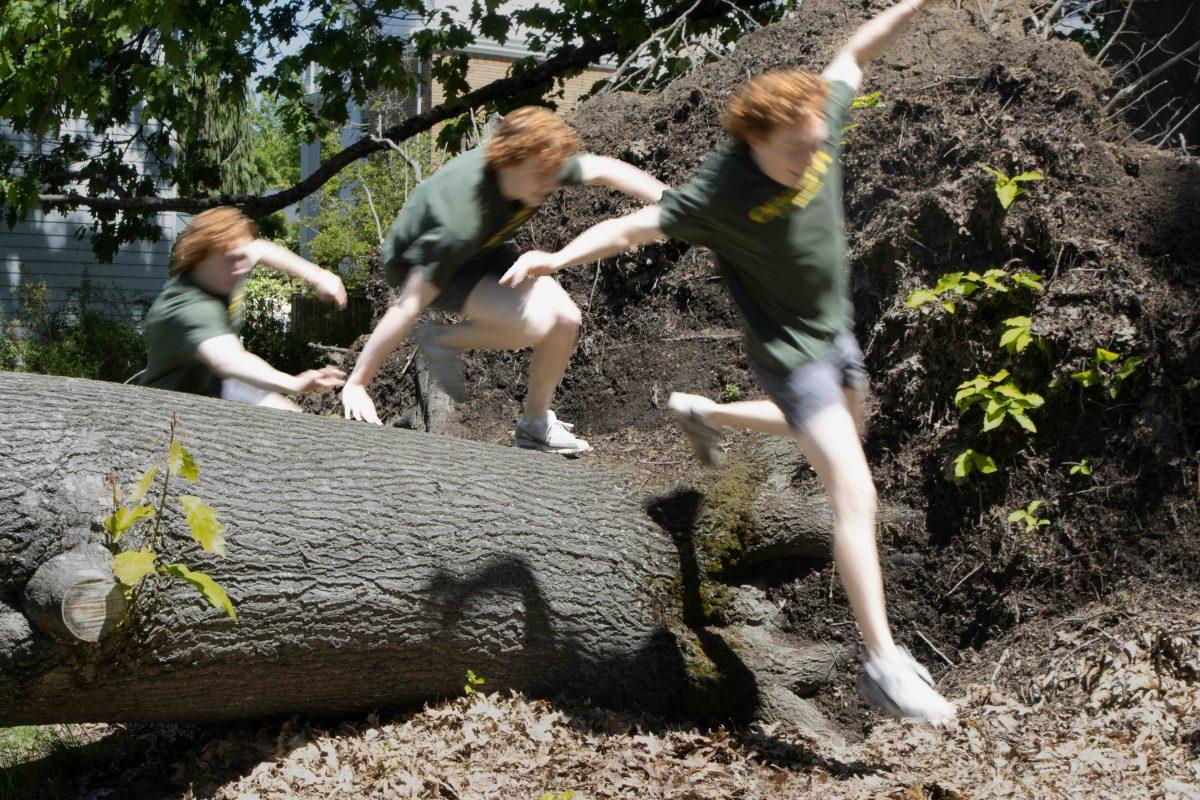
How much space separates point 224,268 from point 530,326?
1315 mm

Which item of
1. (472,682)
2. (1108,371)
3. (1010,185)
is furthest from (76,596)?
(1010,185)

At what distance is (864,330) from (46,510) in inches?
146

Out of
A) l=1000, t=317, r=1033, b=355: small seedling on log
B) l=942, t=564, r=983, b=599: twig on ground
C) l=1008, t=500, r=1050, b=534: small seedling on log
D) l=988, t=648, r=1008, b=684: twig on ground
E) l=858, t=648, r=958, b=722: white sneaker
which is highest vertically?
l=1000, t=317, r=1033, b=355: small seedling on log

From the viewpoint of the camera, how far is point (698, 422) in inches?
158

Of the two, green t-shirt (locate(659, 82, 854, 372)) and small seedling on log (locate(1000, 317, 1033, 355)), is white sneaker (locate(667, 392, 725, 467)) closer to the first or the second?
green t-shirt (locate(659, 82, 854, 372))

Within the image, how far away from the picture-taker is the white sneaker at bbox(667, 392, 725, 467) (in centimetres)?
399

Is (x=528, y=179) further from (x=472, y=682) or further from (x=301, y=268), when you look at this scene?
(x=472, y=682)

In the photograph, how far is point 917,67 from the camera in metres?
5.94

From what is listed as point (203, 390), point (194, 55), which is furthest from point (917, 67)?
point (194, 55)

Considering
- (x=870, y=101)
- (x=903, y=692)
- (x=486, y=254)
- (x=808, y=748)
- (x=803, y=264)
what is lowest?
(x=808, y=748)

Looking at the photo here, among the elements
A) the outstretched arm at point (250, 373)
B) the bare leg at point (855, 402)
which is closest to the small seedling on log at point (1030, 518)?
the bare leg at point (855, 402)

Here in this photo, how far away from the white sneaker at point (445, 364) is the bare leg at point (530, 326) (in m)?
0.04

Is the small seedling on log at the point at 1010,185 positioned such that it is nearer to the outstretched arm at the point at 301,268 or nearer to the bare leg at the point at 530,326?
the bare leg at the point at 530,326

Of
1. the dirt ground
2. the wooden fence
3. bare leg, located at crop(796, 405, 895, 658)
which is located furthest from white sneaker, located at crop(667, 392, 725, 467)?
the wooden fence
